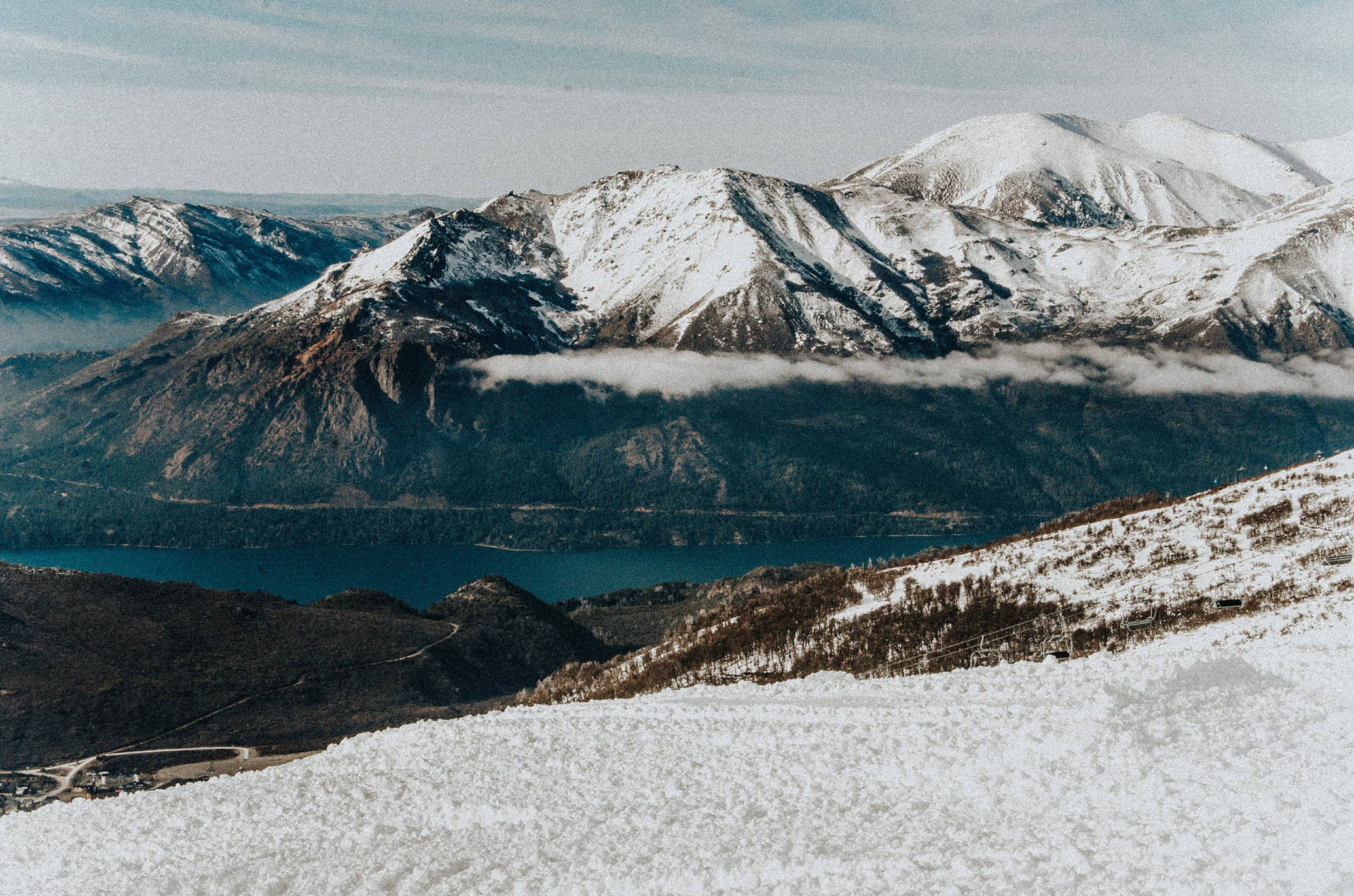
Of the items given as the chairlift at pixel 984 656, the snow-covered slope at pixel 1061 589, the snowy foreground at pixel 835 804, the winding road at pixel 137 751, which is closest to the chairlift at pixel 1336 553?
the snow-covered slope at pixel 1061 589

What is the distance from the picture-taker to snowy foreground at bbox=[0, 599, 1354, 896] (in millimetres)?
18891

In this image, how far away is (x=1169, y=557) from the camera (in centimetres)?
5938

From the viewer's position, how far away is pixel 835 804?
77.2ft

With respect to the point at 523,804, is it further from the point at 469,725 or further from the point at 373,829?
the point at 469,725

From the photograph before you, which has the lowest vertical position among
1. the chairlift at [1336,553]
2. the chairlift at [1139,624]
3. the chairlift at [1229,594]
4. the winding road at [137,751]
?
the winding road at [137,751]

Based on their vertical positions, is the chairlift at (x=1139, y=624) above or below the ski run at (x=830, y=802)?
below

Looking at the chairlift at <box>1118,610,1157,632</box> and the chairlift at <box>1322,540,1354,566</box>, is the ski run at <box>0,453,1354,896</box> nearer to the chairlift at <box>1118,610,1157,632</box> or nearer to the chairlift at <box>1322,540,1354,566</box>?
the chairlift at <box>1118,610,1157,632</box>

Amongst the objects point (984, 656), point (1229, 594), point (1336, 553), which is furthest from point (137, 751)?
point (1336, 553)

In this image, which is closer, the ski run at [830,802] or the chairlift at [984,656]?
the ski run at [830,802]

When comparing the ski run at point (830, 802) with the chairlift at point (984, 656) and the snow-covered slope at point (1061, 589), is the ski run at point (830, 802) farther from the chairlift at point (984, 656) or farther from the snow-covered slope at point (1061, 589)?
the snow-covered slope at point (1061, 589)

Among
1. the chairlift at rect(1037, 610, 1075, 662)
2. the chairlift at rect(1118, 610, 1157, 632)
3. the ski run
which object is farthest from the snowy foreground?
the chairlift at rect(1037, 610, 1075, 662)

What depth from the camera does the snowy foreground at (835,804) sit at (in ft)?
62.0

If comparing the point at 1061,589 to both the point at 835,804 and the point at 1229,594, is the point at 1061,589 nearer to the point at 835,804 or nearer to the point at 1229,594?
the point at 1229,594

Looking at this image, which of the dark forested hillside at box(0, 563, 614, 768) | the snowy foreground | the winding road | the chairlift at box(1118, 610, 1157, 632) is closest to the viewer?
the snowy foreground
